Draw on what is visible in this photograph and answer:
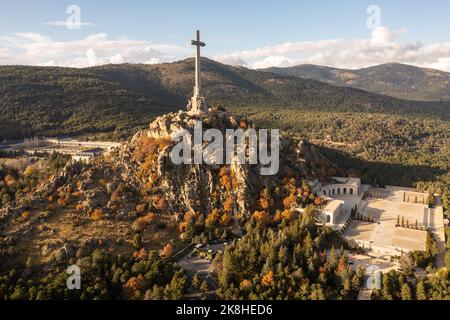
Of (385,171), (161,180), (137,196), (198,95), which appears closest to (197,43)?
(198,95)

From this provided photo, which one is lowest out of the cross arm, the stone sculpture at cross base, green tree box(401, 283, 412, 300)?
green tree box(401, 283, 412, 300)

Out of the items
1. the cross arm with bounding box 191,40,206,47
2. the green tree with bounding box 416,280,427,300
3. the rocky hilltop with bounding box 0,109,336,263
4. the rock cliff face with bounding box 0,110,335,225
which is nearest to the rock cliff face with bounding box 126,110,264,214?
the rock cliff face with bounding box 0,110,335,225

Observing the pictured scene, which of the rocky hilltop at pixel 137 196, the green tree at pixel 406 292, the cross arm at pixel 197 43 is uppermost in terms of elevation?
the cross arm at pixel 197 43

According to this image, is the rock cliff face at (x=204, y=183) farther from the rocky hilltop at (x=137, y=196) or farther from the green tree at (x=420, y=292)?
the green tree at (x=420, y=292)

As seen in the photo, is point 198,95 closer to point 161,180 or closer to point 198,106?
point 198,106

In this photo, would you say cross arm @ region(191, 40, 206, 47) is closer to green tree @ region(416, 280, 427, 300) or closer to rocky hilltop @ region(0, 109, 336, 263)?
rocky hilltop @ region(0, 109, 336, 263)

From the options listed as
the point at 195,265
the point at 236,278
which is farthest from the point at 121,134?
the point at 236,278


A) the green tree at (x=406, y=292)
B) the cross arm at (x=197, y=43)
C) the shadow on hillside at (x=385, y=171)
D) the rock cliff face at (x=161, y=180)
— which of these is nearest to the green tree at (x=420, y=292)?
the green tree at (x=406, y=292)

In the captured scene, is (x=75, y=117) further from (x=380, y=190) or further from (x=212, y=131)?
(x=380, y=190)
